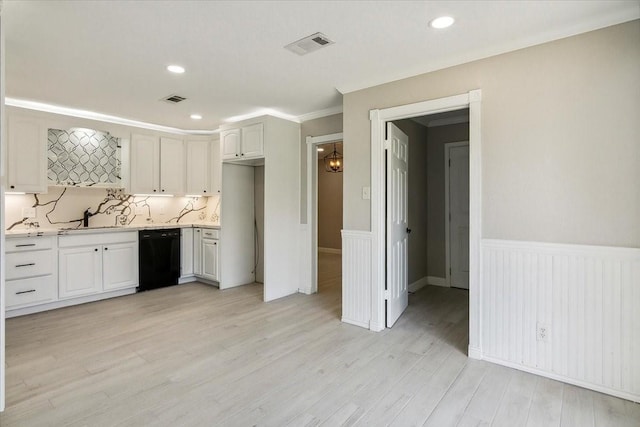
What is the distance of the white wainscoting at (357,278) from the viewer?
11.3 feet

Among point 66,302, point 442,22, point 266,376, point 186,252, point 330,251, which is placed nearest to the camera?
point 442,22

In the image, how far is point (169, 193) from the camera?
539cm

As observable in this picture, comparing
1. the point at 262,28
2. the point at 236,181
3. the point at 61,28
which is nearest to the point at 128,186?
the point at 236,181

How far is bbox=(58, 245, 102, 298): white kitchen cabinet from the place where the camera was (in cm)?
413

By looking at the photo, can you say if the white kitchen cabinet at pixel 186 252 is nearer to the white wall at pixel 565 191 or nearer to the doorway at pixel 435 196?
the doorway at pixel 435 196

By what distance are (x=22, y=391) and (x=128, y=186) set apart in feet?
10.4

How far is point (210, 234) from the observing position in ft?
17.1

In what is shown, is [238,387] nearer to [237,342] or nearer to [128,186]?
[237,342]

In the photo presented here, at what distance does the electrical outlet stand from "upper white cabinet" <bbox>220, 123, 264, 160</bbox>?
3.45 meters

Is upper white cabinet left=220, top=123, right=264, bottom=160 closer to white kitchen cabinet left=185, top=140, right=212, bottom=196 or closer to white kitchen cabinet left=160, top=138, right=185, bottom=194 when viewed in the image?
white kitchen cabinet left=185, top=140, right=212, bottom=196

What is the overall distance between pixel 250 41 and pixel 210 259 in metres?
3.52

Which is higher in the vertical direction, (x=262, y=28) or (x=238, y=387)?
(x=262, y=28)

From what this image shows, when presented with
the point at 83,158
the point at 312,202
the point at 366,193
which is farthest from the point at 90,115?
the point at 366,193

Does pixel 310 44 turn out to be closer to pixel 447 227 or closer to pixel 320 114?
pixel 320 114
